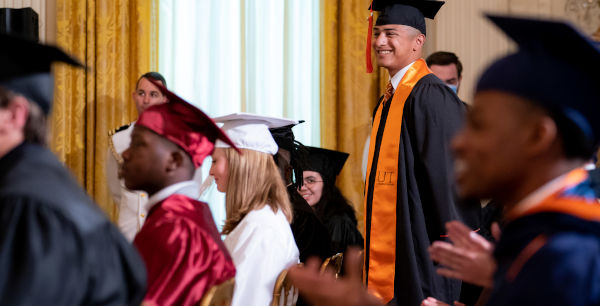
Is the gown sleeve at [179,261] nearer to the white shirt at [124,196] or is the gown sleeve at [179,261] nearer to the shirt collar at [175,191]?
the shirt collar at [175,191]

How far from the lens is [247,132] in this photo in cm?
343

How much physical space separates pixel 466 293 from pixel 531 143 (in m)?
2.71

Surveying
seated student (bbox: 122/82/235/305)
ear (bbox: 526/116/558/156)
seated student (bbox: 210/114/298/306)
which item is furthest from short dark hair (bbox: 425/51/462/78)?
ear (bbox: 526/116/558/156)

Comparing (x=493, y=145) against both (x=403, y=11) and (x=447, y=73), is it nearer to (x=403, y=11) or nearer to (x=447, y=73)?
(x=403, y=11)

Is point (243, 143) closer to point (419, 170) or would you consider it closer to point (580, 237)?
point (419, 170)

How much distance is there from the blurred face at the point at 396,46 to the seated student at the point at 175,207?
5.37 feet

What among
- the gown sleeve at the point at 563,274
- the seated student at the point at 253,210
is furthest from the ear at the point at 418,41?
the gown sleeve at the point at 563,274

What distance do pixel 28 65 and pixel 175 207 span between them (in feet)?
2.89

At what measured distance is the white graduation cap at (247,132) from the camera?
341 centimetres

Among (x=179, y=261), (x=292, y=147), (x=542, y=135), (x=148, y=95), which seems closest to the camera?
(x=542, y=135)

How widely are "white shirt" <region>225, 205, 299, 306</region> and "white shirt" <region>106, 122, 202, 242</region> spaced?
167cm

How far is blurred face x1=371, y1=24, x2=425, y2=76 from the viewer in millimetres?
3859

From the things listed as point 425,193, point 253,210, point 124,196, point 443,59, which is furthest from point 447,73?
point 124,196

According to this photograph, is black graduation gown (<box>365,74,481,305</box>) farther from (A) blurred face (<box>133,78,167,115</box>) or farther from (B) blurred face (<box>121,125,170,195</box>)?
(A) blurred face (<box>133,78,167,115</box>)
